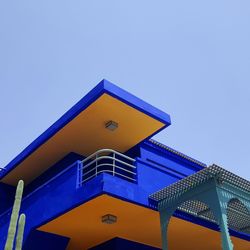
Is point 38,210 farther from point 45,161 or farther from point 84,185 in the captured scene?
point 45,161

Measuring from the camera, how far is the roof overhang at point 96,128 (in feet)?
36.4

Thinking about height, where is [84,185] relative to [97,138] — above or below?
below

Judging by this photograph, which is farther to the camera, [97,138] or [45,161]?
[45,161]

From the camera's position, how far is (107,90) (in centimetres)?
1070

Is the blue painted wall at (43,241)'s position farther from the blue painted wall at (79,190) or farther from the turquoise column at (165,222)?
the turquoise column at (165,222)

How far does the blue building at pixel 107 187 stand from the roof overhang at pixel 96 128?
27mm

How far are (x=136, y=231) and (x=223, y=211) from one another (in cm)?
321

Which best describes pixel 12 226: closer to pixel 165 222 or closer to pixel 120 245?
pixel 120 245

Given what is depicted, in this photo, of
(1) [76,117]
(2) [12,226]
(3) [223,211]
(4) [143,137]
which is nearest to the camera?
(3) [223,211]

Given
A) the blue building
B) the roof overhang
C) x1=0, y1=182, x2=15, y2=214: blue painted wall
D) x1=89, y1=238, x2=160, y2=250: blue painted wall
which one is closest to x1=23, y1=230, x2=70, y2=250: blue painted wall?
the blue building

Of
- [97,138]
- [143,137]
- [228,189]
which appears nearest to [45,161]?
[97,138]

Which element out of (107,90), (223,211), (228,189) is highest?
(107,90)

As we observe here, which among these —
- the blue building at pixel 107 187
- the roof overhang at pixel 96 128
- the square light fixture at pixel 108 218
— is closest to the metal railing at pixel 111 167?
the blue building at pixel 107 187

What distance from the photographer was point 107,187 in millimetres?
9352
